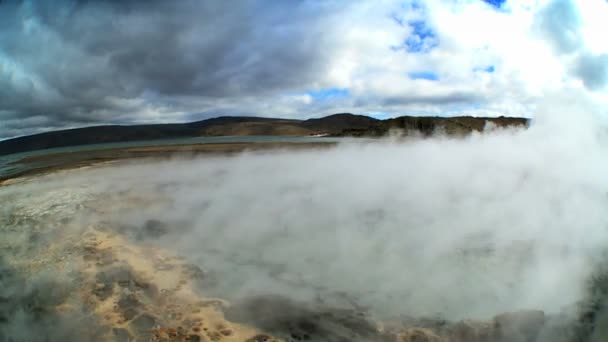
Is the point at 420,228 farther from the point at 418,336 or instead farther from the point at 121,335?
the point at 121,335

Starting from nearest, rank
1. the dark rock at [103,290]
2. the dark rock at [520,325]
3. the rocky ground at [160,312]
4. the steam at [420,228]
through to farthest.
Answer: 1. the dark rock at [520,325]
2. the rocky ground at [160,312]
3. the steam at [420,228]
4. the dark rock at [103,290]

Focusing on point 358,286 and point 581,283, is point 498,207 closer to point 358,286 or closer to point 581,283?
point 581,283

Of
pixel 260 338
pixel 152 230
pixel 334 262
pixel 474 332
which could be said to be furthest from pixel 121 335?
pixel 152 230

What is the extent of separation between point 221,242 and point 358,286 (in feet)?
12.3

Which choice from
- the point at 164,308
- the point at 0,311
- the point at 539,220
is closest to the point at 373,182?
the point at 539,220

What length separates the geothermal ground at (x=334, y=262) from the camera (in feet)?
15.7

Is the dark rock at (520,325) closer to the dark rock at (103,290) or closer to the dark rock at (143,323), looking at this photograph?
the dark rock at (143,323)

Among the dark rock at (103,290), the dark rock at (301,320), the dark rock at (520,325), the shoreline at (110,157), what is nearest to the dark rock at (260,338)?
the dark rock at (301,320)

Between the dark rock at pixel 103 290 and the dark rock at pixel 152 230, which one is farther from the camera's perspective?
the dark rock at pixel 152 230

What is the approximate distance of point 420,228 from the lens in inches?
320

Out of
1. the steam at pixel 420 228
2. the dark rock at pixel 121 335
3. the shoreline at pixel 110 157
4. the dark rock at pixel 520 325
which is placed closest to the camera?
the dark rock at pixel 520 325

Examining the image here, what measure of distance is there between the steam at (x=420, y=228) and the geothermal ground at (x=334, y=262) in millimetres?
43

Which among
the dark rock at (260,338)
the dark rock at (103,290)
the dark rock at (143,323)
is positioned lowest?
the dark rock at (260,338)

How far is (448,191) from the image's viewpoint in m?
10.5
